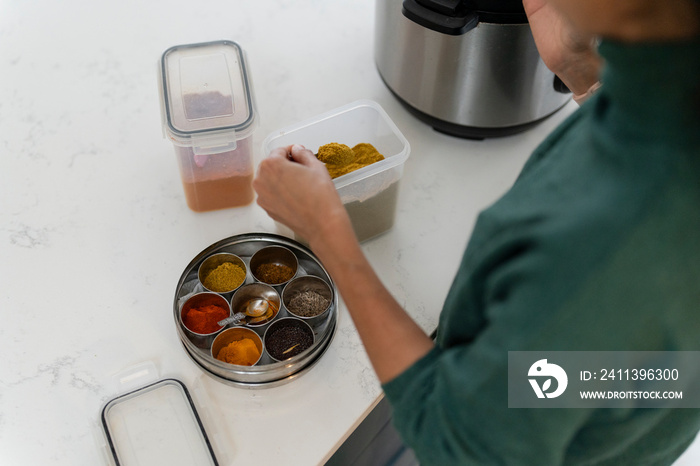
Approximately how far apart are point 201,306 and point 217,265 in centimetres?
7

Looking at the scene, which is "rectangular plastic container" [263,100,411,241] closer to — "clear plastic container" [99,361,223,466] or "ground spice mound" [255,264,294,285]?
"ground spice mound" [255,264,294,285]

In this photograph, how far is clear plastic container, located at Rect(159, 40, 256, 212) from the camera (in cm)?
83

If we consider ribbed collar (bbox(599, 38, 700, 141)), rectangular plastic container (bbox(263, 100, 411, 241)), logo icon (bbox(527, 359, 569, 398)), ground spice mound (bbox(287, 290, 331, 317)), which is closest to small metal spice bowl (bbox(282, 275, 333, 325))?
ground spice mound (bbox(287, 290, 331, 317))

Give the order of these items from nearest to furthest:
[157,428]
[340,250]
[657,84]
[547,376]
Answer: [657,84], [547,376], [340,250], [157,428]

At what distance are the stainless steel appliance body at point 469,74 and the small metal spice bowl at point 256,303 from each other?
428 mm

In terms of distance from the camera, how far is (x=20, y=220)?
914mm

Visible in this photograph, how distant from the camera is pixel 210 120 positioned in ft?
2.75

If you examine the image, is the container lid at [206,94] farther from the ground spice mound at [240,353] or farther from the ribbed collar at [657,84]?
the ribbed collar at [657,84]

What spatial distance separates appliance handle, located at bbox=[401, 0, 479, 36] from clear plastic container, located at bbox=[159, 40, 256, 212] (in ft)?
0.86

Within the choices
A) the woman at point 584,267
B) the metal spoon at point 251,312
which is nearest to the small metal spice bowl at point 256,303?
the metal spoon at point 251,312

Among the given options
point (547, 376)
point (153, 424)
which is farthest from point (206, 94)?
point (547, 376)

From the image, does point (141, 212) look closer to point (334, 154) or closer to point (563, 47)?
point (334, 154)

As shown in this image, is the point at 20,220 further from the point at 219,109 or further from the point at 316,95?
the point at 316,95

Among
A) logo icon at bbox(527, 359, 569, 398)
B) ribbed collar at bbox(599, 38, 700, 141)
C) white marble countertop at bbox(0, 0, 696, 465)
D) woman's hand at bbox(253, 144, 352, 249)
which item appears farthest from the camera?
white marble countertop at bbox(0, 0, 696, 465)
